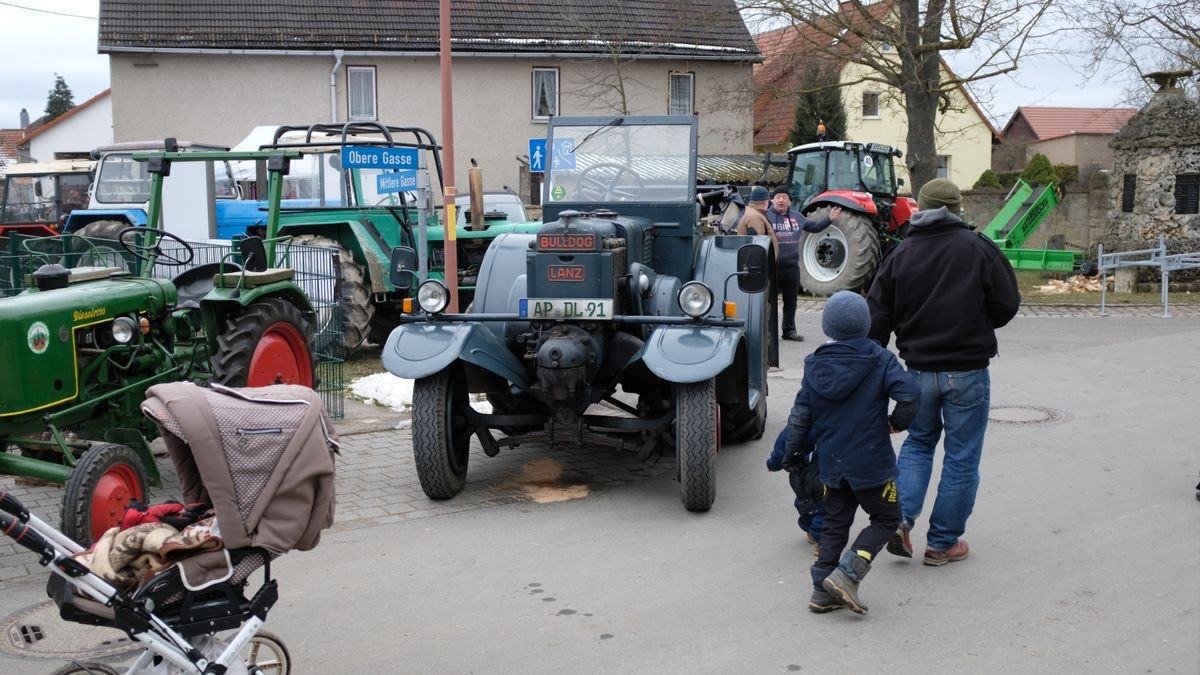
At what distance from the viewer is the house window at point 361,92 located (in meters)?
27.5

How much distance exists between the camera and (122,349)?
6.62 metres

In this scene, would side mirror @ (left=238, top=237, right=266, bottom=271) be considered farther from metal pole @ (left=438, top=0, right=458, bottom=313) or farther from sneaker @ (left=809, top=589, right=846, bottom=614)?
sneaker @ (left=809, top=589, right=846, bottom=614)

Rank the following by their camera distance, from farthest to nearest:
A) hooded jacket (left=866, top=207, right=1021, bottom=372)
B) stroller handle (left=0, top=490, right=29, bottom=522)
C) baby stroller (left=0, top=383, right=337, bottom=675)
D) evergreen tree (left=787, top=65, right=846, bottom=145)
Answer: evergreen tree (left=787, top=65, right=846, bottom=145)
hooded jacket (left=866, top=207, right=1021, bottom=372)
baby stroller (left=0, top=383, right=337, bottom=675)
stroller handle (left=0, top=490, right=29, bottom=522)

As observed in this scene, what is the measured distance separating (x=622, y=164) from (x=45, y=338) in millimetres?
4119

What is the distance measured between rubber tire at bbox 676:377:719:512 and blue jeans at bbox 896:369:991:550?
1.19 meters

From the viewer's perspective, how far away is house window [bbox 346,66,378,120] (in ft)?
90.1

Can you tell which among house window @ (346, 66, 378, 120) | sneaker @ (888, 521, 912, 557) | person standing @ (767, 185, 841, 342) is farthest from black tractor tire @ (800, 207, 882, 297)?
house window @ (346, 66, 378, 120)

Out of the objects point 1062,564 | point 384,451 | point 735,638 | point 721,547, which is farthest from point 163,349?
point 1062,564

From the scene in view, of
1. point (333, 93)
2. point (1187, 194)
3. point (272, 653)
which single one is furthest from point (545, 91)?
point (272, 653)

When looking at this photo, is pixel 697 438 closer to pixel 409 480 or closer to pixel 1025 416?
pixel 409 480

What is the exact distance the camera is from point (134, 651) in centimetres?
478

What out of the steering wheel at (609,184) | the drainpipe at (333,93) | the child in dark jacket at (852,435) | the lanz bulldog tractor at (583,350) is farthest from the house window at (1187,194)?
the drainpipe at (333,93)

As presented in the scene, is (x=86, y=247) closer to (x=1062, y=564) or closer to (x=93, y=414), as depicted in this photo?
(x=93, y=414)

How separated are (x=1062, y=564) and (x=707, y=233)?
4343 mm
